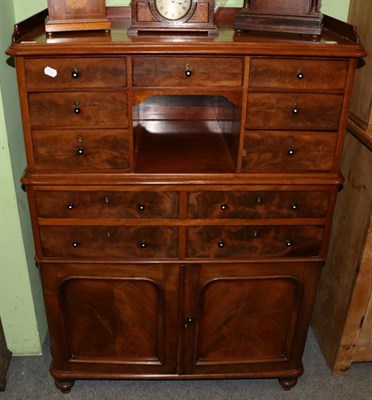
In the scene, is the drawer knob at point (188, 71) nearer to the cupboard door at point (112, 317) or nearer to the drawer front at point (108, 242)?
the drawer front at point (108, 242)

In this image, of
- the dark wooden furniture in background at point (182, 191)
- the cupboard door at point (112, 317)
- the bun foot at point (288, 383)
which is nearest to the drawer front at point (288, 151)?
the dark wooden furniture in background at point (182, 191)

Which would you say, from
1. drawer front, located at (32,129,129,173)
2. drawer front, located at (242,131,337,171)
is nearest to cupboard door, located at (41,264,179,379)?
drawer front, located at (32,129,129,173)

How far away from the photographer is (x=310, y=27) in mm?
1784

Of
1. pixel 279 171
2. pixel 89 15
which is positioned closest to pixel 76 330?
pixel 279 171

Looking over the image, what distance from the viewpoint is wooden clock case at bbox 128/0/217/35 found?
175 centimetres

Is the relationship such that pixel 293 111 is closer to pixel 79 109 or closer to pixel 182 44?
pixel 182 44

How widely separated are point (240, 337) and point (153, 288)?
1.49 ft

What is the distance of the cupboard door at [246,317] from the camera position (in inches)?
80.0

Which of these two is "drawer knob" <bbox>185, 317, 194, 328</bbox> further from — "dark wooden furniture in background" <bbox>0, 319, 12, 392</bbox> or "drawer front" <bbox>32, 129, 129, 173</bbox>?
"dark wooden furniture in background" <bbox>0, 319, 12, 392</bbox>

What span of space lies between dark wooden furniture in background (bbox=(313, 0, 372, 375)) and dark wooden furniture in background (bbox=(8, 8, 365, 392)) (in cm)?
23

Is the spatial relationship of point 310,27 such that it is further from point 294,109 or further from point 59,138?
point 59,138

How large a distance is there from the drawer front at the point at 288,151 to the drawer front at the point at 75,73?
19.2 inches

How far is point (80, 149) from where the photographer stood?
5.80 feet

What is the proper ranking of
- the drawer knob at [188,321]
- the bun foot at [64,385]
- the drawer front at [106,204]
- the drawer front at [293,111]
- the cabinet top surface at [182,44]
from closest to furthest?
the cabinet top surface at [182,44] → the drawer front at [293,111] → the drawer front at [106,204] → the drawer knob at [188,321] → the bun foot at [64,385]
